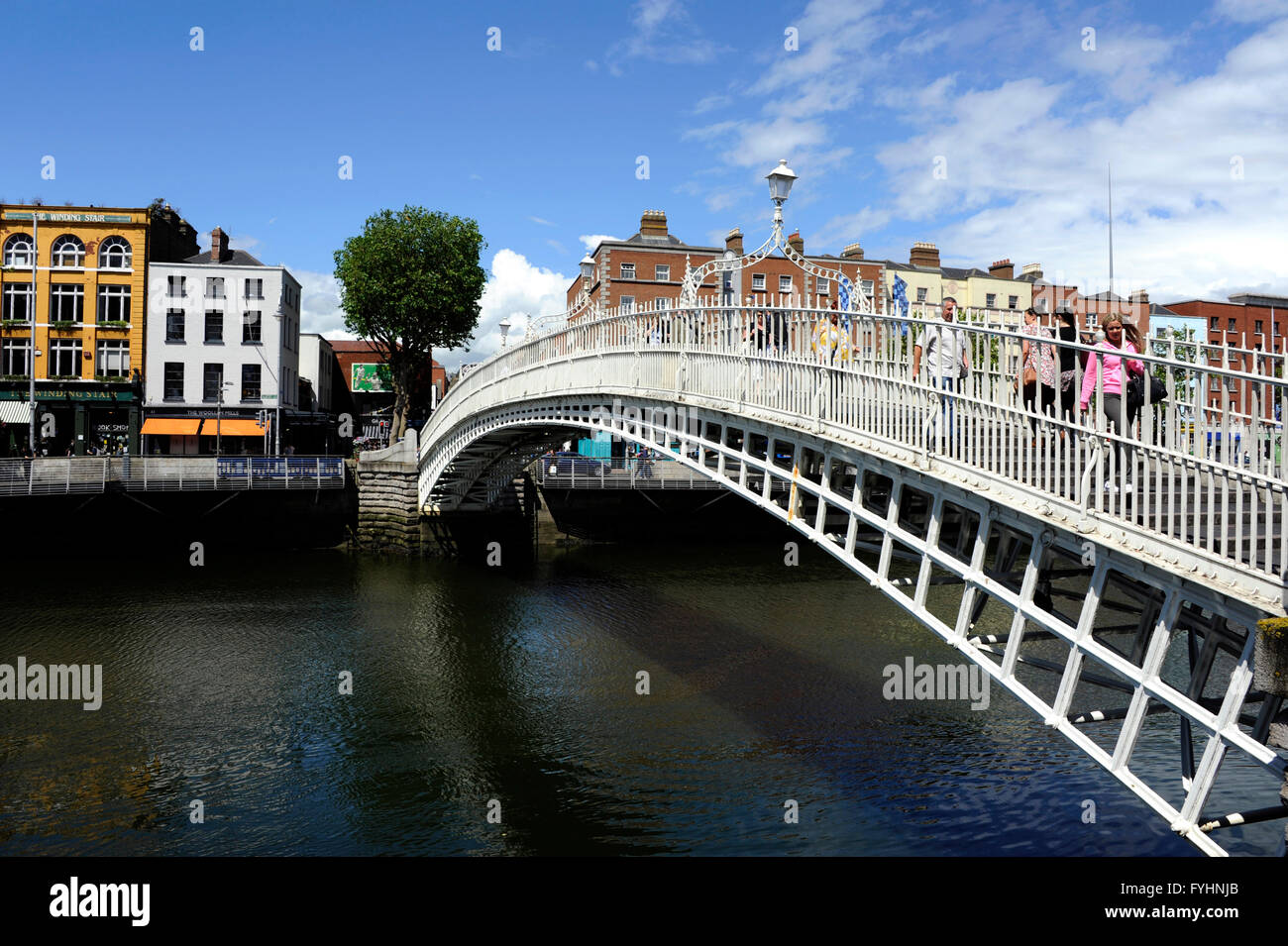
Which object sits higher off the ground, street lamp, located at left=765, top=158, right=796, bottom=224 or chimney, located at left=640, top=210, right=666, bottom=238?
chimney, located at left=640, top=210, right=666, bottom=238

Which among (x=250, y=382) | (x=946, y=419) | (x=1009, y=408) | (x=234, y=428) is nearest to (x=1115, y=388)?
(x=1009, y=408)

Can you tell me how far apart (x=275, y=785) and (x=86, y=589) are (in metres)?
16.3

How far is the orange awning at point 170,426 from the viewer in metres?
44.8

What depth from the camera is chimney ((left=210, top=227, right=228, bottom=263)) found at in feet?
159

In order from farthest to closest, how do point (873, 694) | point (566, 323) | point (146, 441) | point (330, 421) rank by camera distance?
1. point (330, 421)
2. point (146, 441)
3. point (566, 323)
4. point (873, 694)

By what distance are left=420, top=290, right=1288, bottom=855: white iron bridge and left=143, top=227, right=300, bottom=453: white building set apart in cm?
3494

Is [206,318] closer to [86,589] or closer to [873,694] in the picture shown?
[86,589]

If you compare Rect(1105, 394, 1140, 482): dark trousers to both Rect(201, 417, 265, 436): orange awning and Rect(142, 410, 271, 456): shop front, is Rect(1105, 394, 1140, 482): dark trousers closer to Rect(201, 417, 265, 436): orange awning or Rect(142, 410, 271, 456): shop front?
Rect(142, 410, 271, 456): shop front

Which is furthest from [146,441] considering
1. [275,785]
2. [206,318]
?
[275,785]

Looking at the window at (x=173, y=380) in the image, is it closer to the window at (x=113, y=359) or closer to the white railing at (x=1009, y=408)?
the window at (x=113, y=359)

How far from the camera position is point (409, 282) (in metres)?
45.0

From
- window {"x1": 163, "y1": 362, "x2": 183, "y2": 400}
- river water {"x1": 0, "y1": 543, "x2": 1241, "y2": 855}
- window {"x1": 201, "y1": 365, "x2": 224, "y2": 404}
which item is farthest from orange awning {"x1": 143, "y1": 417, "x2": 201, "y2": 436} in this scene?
river water {"x1": 0, "y1": 543, "x2": 1241, "y2": 855}

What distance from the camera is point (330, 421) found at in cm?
5944

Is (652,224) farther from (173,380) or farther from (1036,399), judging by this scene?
(1036,399)
